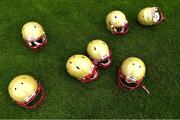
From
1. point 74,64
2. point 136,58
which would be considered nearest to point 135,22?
point 136,58

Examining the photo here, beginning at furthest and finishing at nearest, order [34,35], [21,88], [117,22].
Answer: [117,22] → [34,35] → [21,88]

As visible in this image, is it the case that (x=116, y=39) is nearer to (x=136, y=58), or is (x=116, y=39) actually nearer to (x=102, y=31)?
(x=102, y=31)

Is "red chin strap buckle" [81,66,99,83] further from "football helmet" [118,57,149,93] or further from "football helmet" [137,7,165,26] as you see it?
"football helmet" [137,7,165,26]

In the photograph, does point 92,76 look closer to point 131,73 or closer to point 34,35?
point 131,73

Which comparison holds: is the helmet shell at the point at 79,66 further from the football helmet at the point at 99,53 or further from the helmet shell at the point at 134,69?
the helmet shell at the point at 134,69

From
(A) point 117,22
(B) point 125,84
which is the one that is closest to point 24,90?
(B) point 125,84
